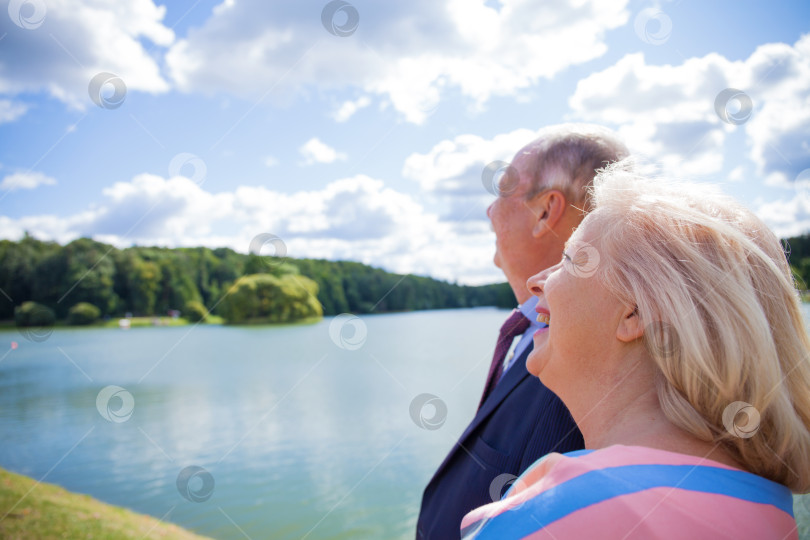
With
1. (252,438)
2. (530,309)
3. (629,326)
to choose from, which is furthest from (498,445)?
(252,438)

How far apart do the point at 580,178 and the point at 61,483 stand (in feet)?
37.5

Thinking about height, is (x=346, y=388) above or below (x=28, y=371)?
below

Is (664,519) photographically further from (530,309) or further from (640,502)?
(530,309)

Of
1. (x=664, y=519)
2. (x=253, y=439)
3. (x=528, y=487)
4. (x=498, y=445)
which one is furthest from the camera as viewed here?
(x=253, y=439)

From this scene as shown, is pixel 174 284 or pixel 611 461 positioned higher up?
pixel 174 284

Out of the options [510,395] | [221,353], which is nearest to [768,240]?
[510,395]

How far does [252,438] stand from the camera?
13.2 m

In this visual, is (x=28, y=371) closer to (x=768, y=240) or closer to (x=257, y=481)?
(x=257, y=481)

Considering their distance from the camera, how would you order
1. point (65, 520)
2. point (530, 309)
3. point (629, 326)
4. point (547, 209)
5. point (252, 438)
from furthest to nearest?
1. point (252, 438)
2. point (65, 520)
3. point (547, 209)
4. point (530, 309)
5. point (629, 326)

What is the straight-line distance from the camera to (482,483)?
1.84m

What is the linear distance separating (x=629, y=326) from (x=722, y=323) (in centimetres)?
19

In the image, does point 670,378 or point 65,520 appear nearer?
point 670,378

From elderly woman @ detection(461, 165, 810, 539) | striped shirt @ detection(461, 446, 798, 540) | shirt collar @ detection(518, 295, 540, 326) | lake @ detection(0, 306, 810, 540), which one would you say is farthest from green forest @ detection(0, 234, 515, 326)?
striped shirt @ detection(461, 446, 798, 540)

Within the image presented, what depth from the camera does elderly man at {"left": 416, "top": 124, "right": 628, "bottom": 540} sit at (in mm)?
1757
